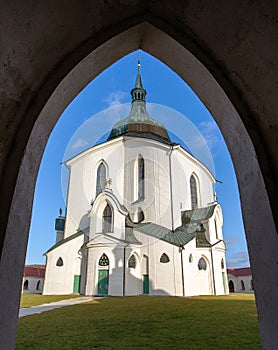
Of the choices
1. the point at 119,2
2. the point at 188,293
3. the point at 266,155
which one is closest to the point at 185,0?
the point at 119,2

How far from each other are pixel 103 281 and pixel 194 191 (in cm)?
1258

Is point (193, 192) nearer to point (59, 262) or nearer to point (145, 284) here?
point (145, 284)

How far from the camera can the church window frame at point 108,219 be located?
68.2 feet

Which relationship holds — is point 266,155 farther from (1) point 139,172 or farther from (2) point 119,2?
(1) point 139,172

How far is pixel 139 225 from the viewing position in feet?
72.6

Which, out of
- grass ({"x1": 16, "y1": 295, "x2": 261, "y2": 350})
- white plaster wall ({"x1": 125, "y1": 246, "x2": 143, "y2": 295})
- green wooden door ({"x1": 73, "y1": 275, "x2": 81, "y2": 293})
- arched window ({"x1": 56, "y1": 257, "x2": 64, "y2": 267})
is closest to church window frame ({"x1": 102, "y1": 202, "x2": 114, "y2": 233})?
white plaster wall ({"x1": 125, "y1": 246, "x2": 143, "y2": 295})

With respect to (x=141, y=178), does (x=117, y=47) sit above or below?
below

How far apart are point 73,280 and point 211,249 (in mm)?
11313

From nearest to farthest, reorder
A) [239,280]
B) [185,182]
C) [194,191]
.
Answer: [185,182] < [194,191] < [239,280]

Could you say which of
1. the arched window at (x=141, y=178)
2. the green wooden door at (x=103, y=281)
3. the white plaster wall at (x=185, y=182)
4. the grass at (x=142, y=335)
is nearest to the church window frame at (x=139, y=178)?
the arched window at (x=141, y=178)

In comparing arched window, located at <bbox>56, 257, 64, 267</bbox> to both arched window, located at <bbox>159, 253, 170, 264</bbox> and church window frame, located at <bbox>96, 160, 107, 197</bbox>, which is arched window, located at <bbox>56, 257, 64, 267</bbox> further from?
arched window, located at <bbox>159, 253, 170, 264</bbox>

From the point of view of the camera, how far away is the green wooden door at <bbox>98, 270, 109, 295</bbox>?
18828 mm

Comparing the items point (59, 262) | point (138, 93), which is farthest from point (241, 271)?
point (138, 93)

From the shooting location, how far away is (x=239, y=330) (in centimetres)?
586
